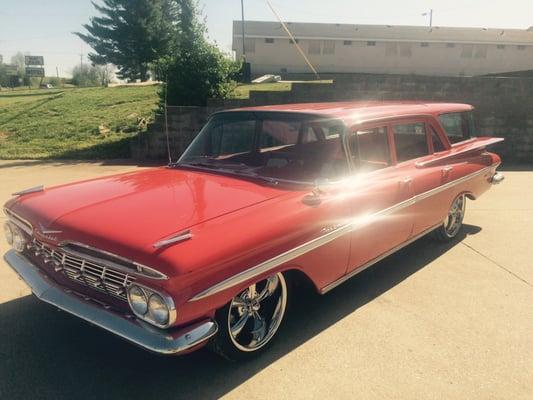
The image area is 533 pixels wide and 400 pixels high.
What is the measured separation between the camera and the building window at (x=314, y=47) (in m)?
36.1

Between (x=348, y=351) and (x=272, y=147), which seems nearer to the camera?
(x=348, y=351)

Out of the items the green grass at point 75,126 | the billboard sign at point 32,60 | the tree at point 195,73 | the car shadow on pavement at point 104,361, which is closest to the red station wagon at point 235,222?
the car shadow on pavement at point 104,361

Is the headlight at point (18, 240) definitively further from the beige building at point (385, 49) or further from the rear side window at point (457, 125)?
the beige building at point (385, 49)

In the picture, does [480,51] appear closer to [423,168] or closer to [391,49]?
[391,49]

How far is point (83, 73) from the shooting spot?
75500 mm

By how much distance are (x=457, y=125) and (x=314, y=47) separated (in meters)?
33.3

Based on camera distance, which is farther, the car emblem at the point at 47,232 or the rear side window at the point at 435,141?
the rear side window at the point at 435,141

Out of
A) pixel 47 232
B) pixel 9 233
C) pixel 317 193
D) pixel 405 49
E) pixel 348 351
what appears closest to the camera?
pixel 47 232

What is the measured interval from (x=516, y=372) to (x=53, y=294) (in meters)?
2.95

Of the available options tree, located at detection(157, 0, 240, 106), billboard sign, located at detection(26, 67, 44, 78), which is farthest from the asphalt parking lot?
billboard sign, located at detection(26, 67, 44, 78)

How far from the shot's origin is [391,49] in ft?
120

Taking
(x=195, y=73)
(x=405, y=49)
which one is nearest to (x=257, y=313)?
(x=195, y=73)

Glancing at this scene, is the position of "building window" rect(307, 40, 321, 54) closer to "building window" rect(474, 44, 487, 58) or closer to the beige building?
the beige building

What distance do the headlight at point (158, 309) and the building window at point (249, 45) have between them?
35.9 metres
